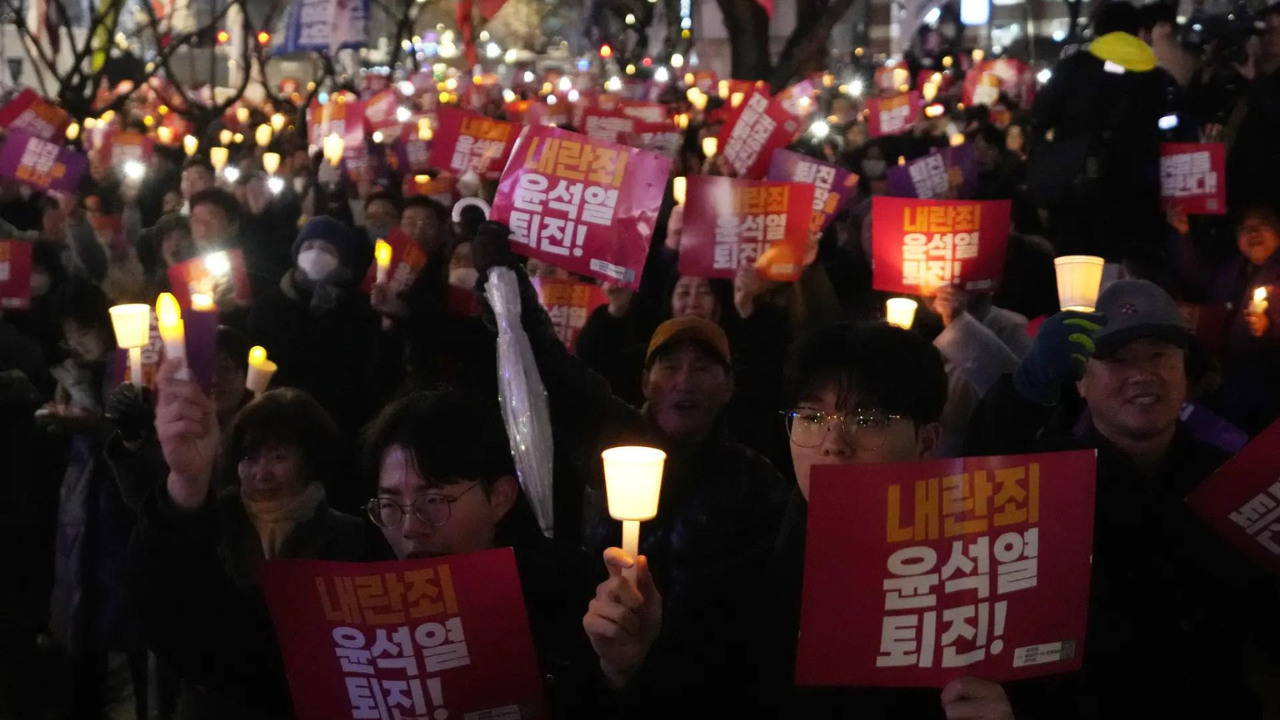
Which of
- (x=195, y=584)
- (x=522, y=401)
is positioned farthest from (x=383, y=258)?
(x=195, y=584)

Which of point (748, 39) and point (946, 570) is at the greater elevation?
point (748, 39)

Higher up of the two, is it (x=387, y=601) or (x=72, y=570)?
(x=387, y=601)

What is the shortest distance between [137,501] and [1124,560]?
217 centimetres

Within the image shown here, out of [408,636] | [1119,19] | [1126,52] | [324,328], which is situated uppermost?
[1119,19]

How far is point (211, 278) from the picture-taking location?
5371 mm

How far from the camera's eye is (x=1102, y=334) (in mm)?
3287

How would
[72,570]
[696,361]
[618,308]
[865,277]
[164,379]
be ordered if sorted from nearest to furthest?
[164,379], [696,361], [72,570], [618,308], [865,277]

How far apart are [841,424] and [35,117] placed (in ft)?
30.8

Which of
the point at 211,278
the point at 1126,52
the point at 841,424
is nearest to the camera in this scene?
the point at 841,424

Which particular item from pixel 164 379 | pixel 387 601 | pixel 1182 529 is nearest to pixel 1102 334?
pixel 1182 529

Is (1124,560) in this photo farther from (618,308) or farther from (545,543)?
(618,308)

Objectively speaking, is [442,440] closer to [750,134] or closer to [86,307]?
[86,307]

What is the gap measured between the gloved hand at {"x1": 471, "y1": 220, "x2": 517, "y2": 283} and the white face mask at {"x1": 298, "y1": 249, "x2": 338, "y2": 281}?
7.91 ft

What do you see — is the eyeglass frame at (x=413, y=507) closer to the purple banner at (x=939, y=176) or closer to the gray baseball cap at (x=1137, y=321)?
the gray baseball cap at (x=1137, y=321)
